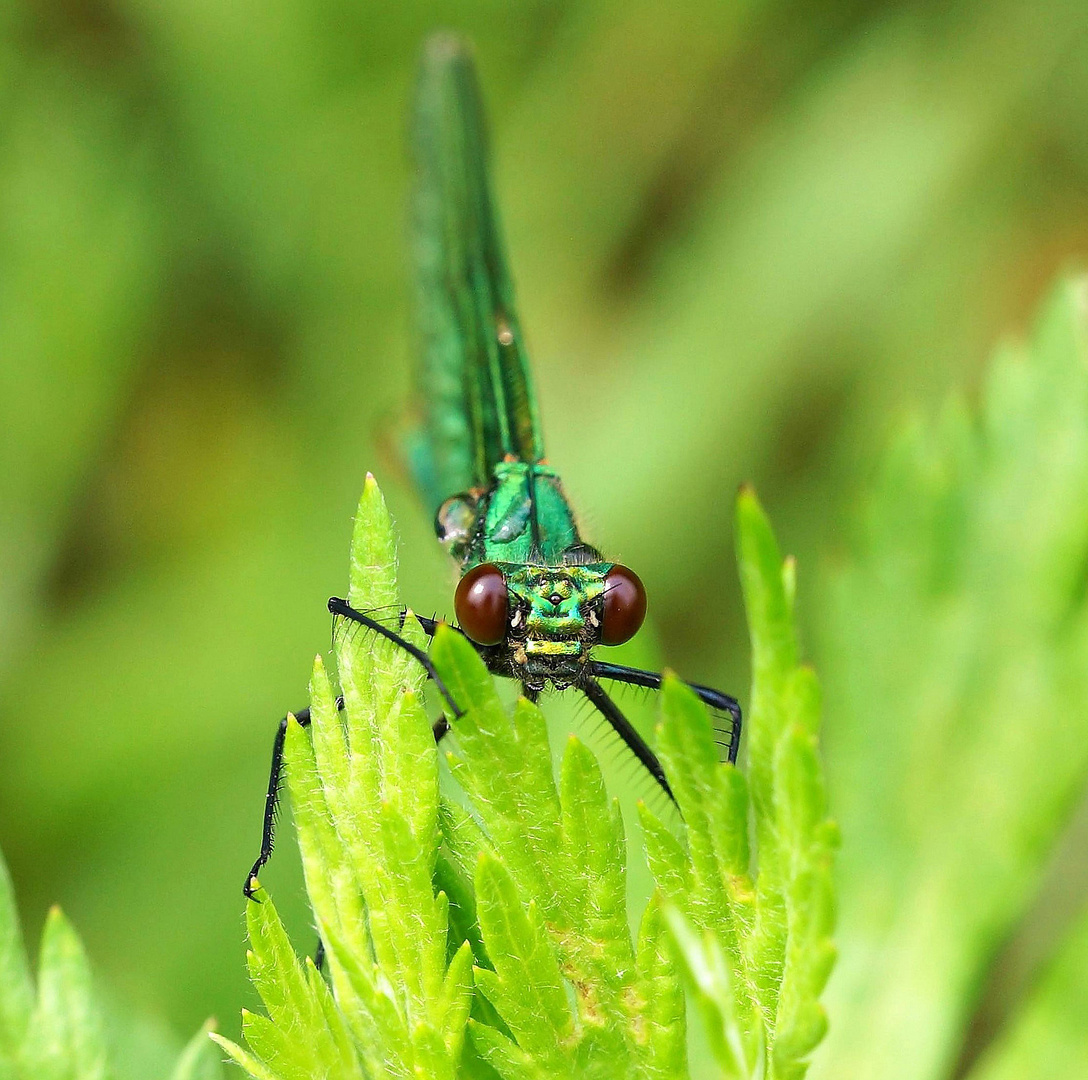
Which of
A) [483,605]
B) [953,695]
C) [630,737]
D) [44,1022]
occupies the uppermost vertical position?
[953,695]

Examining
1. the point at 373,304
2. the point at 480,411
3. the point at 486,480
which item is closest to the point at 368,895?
the point at 486,480

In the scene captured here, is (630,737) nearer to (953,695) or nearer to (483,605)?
(483,605)

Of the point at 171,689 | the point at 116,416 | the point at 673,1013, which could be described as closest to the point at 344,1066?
the point at 673,1013

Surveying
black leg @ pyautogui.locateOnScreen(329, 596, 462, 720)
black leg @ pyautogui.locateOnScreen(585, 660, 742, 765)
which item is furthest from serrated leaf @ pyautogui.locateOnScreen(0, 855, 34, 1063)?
black leg @ pyautogui.locateOnScreen(585, 660, 742, 765)

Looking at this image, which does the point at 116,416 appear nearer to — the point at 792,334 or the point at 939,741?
the point at 792,334

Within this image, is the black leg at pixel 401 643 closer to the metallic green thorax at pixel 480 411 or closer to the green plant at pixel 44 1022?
the green plant at pixel 44 1022
